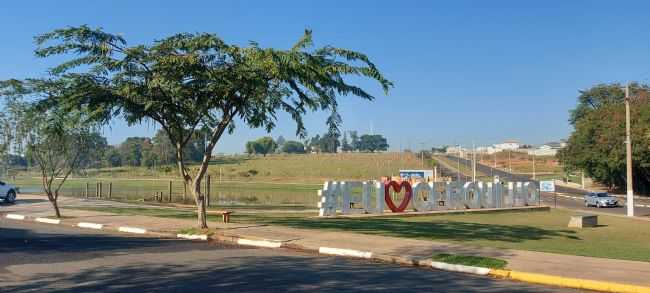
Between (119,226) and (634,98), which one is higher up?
(634,98)

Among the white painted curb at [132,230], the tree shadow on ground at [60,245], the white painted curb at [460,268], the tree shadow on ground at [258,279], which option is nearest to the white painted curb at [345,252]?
the tree shadow on ground at [258,279]

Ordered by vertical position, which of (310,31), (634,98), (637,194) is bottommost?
(637,194)

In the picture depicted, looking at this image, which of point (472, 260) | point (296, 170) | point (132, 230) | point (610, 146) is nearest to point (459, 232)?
point (472, 260)

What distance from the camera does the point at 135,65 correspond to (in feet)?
59.3

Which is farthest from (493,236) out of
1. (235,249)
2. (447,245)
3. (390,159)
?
(390,159)

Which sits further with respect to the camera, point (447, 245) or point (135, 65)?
point (135, 65)

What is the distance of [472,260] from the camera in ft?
42.0

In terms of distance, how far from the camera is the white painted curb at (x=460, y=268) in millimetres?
12047

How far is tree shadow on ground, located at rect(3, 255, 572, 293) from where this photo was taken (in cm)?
988

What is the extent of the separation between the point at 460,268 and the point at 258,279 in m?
4.16

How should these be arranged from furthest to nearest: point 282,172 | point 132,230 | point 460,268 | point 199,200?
1. point 282,172
2. point 132,230
3. point 199,200
4. point 460,268

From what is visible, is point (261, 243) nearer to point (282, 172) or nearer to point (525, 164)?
point (282, 172)

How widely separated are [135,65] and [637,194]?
74.1 metres

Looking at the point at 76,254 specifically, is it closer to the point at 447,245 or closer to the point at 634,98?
the point at 447,245
